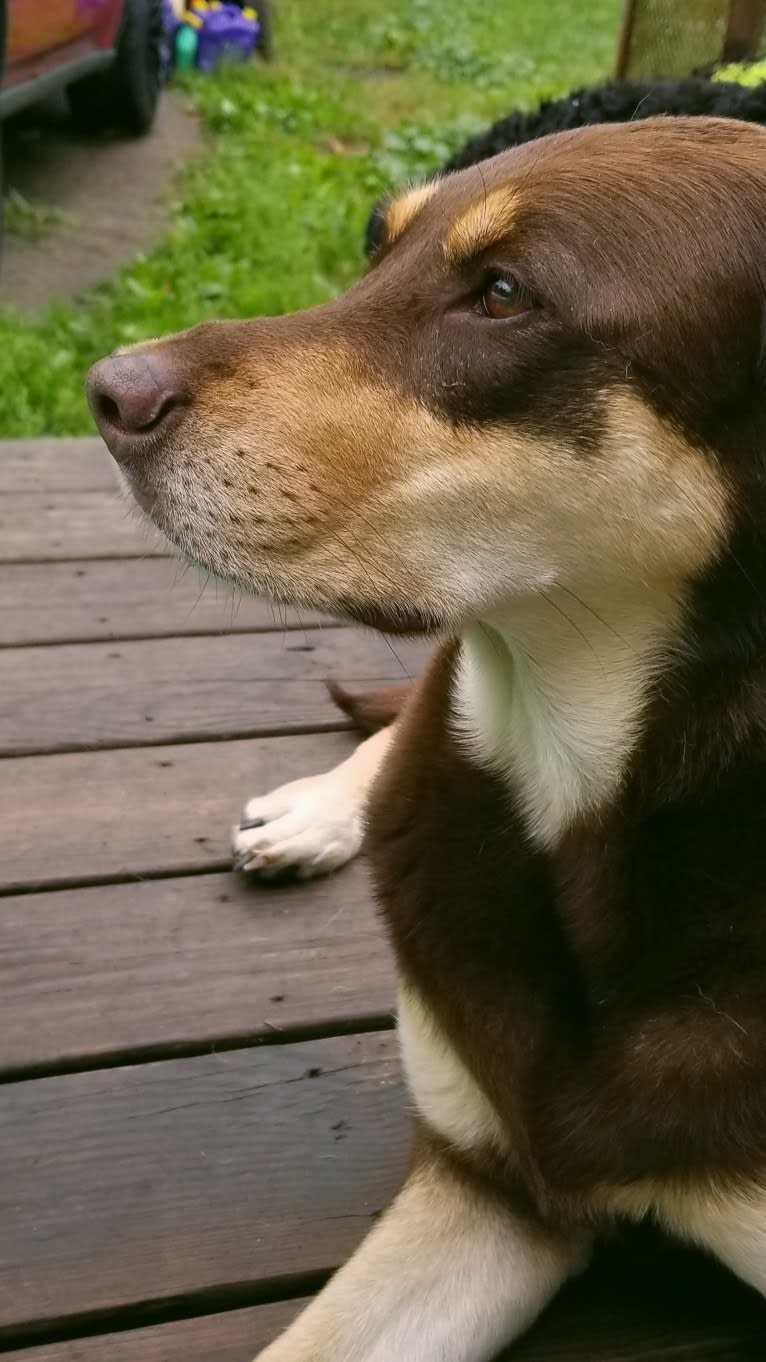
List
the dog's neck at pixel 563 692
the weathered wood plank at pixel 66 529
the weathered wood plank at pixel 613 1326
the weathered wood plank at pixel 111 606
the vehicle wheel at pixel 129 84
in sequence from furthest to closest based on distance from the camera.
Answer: the vehicle wheel at pixel 129 84, the weathered wood plank at pixel 66 529, the weathered wood plank at pixel 111 606, the weathered wood plank at pixel 613 1326, the dog's neck at pixel 563 692

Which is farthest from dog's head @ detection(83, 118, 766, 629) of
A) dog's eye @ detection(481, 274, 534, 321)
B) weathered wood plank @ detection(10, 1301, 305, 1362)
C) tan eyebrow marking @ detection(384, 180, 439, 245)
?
weathered wood plank @ detection(10, 1301, 305, 1362)

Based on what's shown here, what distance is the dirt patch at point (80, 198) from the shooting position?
5.63m

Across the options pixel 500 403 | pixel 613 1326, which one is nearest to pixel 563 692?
pixel 500 403

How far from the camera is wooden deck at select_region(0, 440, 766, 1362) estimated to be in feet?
6.07

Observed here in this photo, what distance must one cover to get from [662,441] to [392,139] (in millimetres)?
6633

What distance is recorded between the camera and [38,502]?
3.64 metres

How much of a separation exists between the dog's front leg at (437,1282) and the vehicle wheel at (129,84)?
640 cm

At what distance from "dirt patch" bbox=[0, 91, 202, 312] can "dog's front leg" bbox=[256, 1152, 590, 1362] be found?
4.30m

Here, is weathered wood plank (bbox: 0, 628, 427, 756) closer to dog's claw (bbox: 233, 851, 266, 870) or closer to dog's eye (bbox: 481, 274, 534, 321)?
dog's claw (bbox: 233, 851, 266, 870)

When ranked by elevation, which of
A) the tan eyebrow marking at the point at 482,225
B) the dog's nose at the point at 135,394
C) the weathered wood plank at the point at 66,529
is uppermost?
the tan eyebrow marking at the point at 482,225

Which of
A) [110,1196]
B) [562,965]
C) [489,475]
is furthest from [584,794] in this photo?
[110,1196]

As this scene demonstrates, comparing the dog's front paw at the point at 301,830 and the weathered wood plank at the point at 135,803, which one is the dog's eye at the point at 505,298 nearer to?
the dog's front paw at the point at 301,830

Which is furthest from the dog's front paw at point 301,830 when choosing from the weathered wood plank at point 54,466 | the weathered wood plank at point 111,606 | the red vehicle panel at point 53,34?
the red vehicle panel at point 53,34

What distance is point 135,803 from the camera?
105 inches
